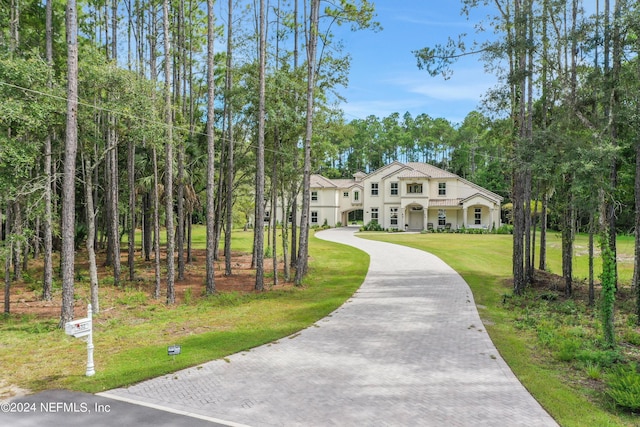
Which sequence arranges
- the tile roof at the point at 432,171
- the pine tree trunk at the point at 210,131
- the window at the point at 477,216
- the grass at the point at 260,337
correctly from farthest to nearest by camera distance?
the tile roof at the point at 432,171 < the window at the point at 477,216 < the pine tree trunk at the point at 210,131 < the grass at the point at 260,337

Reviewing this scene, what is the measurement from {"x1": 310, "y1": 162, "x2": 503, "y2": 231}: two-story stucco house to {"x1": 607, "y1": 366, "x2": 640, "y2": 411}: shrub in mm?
37089

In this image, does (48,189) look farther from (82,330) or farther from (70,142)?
(82,330)

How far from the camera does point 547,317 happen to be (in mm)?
12023

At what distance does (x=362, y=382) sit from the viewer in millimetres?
6918

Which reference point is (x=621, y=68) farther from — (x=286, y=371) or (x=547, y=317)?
(x=286, y=371)

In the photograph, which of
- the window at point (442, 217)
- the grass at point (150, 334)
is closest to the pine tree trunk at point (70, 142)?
the grass at point (150, 334)

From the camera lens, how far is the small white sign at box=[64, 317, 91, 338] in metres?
6.75

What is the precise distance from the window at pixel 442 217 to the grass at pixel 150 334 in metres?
30.4

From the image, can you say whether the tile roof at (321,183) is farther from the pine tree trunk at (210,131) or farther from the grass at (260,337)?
the pine tree trunk at (210,131)

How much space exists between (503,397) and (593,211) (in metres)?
7.75

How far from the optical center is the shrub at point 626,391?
5.97 metres

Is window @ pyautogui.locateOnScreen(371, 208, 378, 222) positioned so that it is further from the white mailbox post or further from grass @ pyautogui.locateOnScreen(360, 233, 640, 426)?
the white mailbox post

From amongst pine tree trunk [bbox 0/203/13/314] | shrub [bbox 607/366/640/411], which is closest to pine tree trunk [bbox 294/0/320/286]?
pine tree trunk [bbox 0/203/13/314]

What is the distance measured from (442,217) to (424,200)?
3228mm
